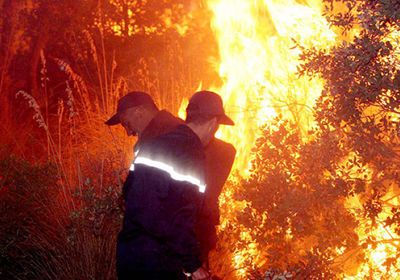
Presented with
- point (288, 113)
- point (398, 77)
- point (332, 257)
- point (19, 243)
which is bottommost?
point (19, 243)

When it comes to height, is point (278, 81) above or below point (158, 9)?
below

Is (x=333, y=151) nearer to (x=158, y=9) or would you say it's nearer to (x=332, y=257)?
(x=332, y=257)

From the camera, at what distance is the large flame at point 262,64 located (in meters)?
5.57

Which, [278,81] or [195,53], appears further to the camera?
[195,53]

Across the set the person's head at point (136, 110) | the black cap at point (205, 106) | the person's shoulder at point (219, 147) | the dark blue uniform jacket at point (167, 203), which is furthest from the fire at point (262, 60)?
the dark blue uniform jacket at point (167, 203)

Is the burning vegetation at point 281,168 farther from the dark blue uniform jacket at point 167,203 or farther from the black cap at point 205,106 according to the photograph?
the dark blue uniform jacket at point 167,203

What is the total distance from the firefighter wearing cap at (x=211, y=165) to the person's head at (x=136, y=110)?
552 millimetres

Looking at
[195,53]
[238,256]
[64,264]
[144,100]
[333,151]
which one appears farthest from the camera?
[195,53]

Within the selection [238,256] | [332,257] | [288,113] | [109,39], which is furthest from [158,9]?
[332,257]

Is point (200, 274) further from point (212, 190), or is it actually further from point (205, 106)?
point (212, 190)

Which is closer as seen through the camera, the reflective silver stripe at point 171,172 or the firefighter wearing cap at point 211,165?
the reflective silver stripe at point 171,172

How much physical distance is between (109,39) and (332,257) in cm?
1003

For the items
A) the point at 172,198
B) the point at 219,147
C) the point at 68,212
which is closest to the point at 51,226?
the point at 68,212

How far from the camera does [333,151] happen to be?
13.4 ft
